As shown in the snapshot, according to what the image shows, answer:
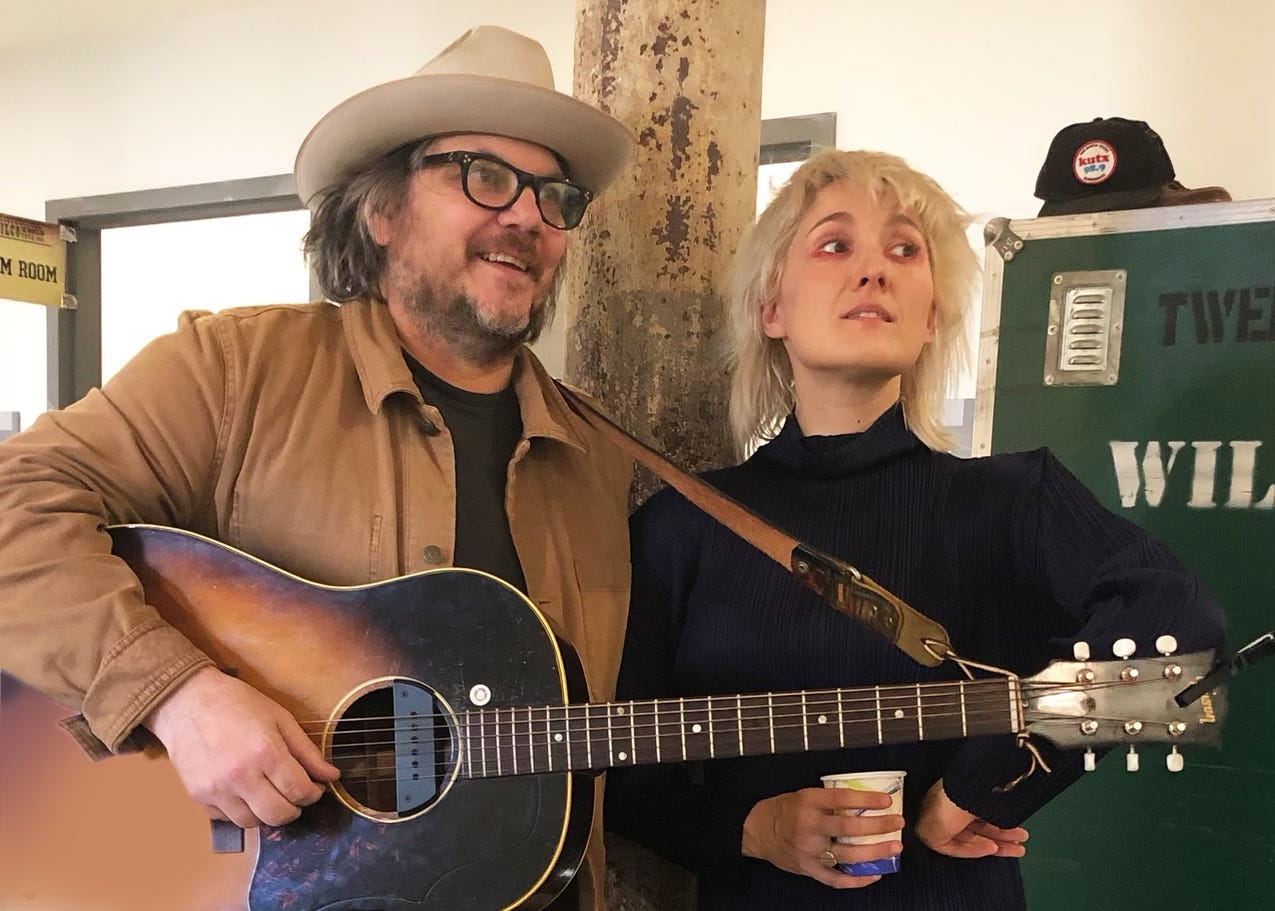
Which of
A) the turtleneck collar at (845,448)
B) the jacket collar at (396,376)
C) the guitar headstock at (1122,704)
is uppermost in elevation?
the jacket collar at (396,376)

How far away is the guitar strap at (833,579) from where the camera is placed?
1162mm

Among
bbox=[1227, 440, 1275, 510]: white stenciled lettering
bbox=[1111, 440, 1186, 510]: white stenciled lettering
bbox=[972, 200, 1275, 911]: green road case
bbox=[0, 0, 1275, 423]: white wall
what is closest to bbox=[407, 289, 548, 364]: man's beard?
bbox=[972, 200, 1275, 911]: green road case

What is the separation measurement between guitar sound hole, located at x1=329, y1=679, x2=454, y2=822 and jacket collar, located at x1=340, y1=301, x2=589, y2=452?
1.39 ft

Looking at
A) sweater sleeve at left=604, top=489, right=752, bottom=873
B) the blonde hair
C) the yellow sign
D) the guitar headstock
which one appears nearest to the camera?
the guitar headstock

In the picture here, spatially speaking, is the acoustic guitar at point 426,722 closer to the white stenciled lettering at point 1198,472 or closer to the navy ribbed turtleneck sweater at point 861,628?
the navy ribbed turtleneck sweater at point 861,628

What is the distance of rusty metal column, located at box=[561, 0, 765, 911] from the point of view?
1792 millimetres

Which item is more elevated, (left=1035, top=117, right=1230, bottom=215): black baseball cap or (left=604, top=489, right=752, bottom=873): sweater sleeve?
(left=1035, top=117, right=1230, bottom=215): black baseball cap

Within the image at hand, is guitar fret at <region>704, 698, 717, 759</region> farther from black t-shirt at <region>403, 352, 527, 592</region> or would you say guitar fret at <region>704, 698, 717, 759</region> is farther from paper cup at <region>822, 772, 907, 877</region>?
black t-shirt at <region>403, 352, 527, 592</region>

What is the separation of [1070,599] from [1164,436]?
1048mm

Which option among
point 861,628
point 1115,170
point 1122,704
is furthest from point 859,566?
point 1115,170

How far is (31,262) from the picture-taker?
4004 millimetres

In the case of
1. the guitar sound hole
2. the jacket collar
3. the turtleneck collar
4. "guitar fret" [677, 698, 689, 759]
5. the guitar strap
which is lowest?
the guitar sound hole

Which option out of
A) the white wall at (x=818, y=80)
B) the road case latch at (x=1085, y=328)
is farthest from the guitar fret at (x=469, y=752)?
the white wall at (x=818, y=80)

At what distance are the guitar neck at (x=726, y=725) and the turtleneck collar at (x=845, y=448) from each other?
390mm
